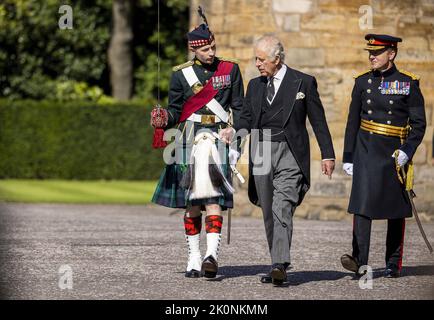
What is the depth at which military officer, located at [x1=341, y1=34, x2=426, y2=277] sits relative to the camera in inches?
397

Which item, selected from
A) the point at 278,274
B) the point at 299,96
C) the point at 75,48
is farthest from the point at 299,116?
the point at 75,48

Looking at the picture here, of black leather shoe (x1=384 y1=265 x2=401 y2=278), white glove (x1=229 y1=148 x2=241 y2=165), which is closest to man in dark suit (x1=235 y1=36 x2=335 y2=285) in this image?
white glove (x1=229 y1=148 x2=241 y2=165)

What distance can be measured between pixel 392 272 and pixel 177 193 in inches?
72.3

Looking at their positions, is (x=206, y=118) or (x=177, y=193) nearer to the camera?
(x=206, y=118)

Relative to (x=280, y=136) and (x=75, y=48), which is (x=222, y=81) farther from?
(x=75, y=48)

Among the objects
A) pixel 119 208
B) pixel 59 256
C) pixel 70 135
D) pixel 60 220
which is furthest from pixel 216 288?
pixel 70 135

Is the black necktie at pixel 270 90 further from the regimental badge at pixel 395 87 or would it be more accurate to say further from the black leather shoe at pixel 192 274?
the black leather shoe at pixel 192 274

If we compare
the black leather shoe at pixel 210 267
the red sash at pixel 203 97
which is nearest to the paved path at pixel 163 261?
the black leather shoe at pixel 210 267

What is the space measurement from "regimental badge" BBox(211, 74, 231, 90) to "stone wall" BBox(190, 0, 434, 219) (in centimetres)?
599

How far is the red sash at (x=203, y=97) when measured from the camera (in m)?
10.1

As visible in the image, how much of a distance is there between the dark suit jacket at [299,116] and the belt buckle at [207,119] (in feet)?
0.97

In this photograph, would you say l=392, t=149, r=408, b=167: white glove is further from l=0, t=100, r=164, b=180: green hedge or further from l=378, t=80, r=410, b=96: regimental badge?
l=0, t=100, r=164, b=180: green hedge

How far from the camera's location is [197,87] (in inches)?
398

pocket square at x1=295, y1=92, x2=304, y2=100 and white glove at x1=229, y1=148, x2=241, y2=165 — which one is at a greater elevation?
pocket square at x1=295, y1=92, x2=304, y2=100
